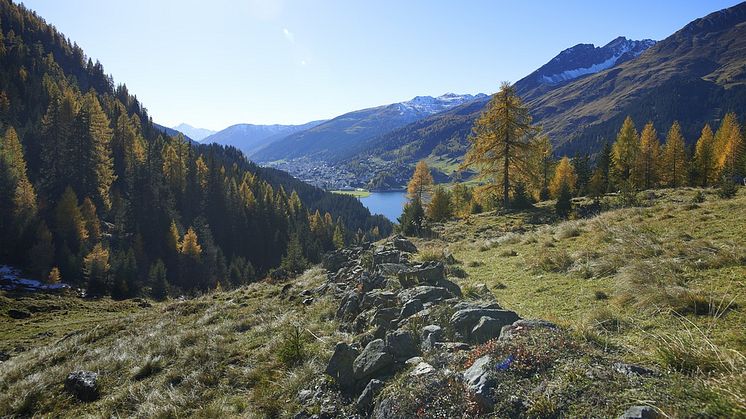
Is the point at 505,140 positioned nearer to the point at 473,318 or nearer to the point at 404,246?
the point at 404,246

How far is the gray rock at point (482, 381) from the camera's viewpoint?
4277mm

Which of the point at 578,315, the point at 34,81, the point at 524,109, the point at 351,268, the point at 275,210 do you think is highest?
the point at 34,81

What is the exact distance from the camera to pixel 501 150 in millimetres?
34062

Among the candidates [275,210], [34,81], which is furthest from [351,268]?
[34,81]

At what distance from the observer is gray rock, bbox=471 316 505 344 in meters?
5.93

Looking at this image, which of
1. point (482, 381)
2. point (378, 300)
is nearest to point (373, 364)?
point (482, 381)

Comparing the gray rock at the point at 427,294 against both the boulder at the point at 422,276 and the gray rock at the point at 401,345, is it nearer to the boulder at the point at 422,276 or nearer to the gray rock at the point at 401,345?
the boulder at the point at 422,276

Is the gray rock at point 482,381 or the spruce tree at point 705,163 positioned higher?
the gray rock at point 482,381

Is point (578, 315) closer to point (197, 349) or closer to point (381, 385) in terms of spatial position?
point (381, 385)

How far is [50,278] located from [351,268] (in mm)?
61921

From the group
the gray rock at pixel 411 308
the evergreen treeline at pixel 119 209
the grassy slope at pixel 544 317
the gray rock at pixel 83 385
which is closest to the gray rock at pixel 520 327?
the grassy slope at pixel 544 317

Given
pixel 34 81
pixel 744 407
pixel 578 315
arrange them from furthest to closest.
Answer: pixel 34 81 → pixel 578 315 → pixel 744 407

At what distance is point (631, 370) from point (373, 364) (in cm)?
354

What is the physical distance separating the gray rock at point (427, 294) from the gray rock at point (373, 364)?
88.8 inches
